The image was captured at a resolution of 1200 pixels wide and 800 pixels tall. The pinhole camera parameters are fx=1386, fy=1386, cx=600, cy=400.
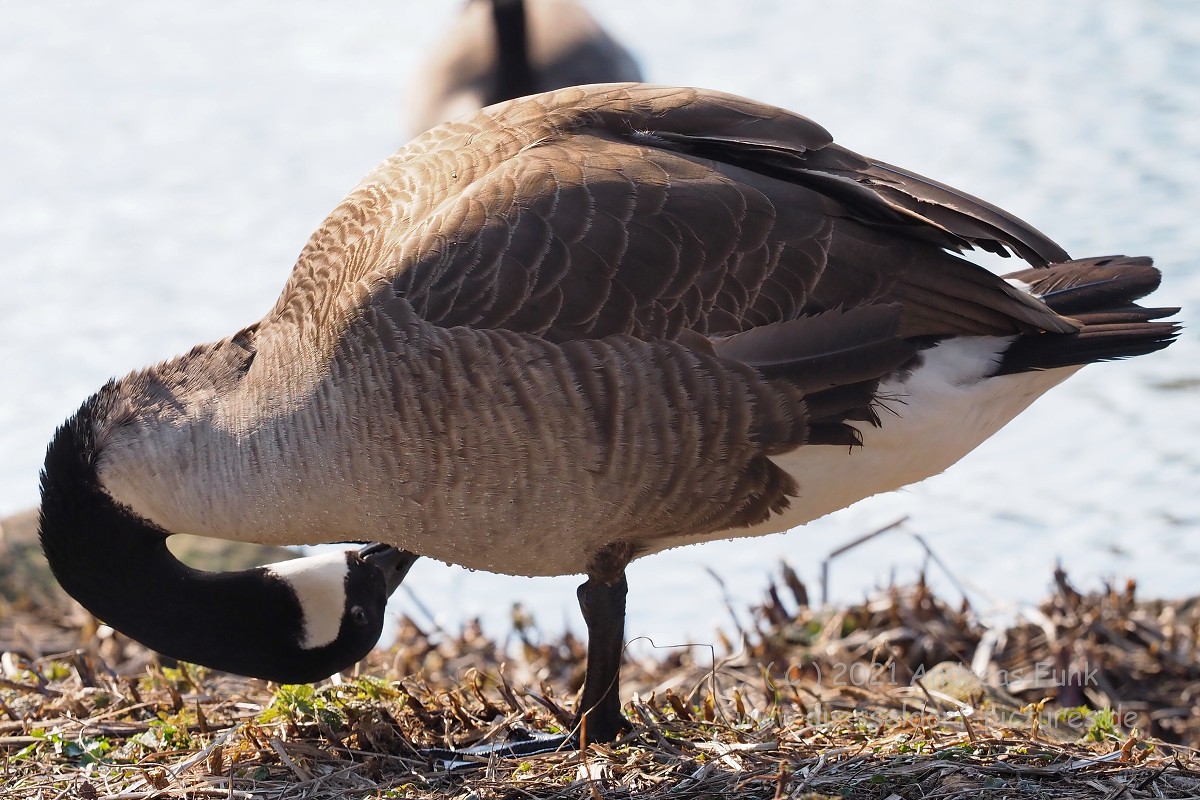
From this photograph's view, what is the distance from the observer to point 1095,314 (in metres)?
4.07

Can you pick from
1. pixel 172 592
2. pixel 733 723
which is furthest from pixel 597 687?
pixel 172 592

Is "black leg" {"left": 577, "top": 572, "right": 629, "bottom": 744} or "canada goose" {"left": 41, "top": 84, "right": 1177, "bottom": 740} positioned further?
"black leg" {"left": 577, "top": 572, "right": 629, "bottom": 744}

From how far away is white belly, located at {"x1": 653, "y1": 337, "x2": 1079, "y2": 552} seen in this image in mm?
4012

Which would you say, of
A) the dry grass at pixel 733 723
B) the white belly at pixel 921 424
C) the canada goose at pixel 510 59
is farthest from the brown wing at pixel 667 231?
the canada goose at pixel 510 59

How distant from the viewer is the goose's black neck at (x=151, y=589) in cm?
412

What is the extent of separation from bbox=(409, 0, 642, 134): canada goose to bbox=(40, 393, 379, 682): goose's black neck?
4632mm

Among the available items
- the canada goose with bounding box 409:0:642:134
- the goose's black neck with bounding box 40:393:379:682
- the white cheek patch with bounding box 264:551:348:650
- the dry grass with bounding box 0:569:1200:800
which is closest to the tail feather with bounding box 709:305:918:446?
the dry grass with bounding box 0:569:1200:800

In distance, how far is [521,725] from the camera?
437cm

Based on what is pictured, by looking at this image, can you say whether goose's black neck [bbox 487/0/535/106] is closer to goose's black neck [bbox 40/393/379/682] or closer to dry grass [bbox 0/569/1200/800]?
dry grass [bbox 0/569/1200/800]

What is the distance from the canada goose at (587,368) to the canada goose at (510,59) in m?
4.18

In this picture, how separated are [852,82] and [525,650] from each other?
7.27 meters

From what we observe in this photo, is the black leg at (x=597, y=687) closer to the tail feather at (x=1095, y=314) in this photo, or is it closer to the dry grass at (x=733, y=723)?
the dry grass at (x=733, y=723)

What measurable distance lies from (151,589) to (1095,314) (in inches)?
115

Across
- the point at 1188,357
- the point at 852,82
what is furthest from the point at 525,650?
the point at 852,82
